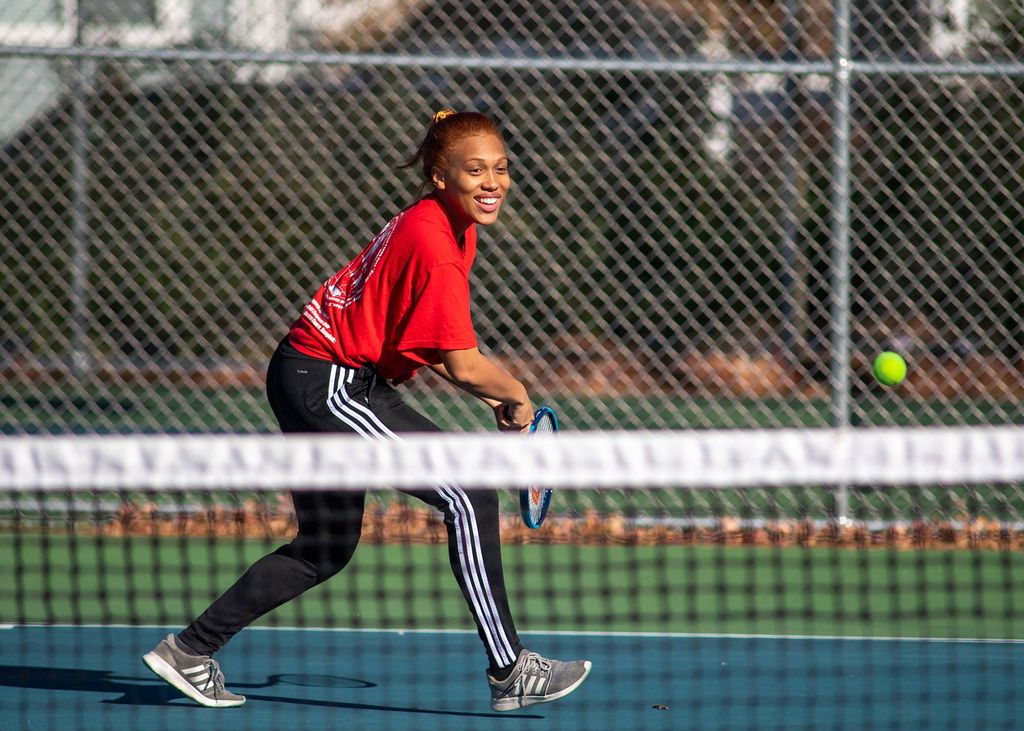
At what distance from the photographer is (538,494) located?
402cm

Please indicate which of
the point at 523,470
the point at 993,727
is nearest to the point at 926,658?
the point at 993,727

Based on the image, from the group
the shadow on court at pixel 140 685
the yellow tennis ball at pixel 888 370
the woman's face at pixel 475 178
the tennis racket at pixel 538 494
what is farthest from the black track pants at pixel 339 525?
the yellow tennis ball at pixel 888 370

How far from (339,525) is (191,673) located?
570 millimetres

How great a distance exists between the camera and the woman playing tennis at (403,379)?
3.46 meters

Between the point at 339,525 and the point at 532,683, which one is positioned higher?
the point at 339,525

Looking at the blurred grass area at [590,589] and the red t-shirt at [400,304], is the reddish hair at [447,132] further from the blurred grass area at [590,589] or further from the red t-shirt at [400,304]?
the blurred grass area at [590,589]

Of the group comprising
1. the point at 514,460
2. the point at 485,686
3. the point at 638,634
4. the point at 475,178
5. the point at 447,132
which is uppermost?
the point at 447,132

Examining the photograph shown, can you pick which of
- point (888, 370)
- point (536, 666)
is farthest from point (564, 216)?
point (536, 666)

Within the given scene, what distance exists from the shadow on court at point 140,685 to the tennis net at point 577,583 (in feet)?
0.04

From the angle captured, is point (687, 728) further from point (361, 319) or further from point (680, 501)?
point (680, 501)

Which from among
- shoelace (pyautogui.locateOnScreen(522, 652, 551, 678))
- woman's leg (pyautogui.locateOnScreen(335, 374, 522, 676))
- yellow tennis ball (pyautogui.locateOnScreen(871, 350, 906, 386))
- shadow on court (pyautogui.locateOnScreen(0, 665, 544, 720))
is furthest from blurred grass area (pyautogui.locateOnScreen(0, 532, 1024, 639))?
woman's leg (pyautogui.locateOnScreen(335, 374, 522, 676))

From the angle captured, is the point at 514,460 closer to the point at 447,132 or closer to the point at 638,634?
the point at 447,132

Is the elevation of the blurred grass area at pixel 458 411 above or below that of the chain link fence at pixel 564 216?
below

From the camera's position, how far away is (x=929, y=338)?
8938 millimetres
